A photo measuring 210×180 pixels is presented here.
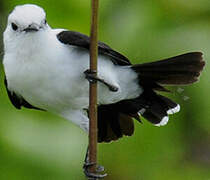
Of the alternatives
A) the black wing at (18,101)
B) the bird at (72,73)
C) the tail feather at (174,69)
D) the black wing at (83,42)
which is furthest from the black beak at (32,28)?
the tail feather at (174,69)

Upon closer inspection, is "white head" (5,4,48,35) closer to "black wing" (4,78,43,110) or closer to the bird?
the bird

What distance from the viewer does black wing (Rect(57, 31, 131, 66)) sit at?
274 cm

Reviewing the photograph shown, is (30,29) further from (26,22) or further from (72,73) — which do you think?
(72,73)

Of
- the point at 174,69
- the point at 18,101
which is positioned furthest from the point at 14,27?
the point at 174,69

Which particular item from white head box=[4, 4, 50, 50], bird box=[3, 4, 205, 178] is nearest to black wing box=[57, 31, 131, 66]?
bird box=[3, 4, 205, 178]

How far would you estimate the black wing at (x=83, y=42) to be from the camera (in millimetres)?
2744

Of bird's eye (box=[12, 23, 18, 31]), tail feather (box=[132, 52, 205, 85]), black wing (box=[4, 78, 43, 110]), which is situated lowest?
black wing (box=[4, 78, 43, 110])

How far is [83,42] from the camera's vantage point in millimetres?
2738

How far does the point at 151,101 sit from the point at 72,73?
2.69 feet

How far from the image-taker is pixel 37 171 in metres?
2.57

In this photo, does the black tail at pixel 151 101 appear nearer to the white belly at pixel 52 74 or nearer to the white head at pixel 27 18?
the white belly at pixel 52 74

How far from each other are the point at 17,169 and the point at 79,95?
56cm

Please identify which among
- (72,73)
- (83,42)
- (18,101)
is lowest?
(18,101)

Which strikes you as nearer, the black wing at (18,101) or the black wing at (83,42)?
the black wing at (83,42)
